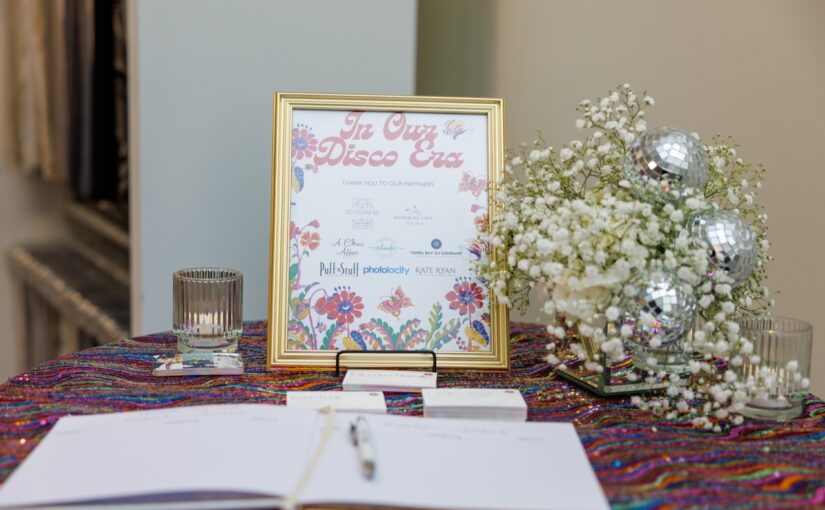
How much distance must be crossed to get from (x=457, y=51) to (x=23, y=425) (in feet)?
4.62

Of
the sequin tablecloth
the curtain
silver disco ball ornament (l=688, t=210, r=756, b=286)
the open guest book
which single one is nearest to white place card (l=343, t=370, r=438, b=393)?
the sequin tablecloth

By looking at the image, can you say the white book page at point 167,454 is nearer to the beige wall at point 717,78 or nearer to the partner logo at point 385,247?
the partner logo at point 385,247

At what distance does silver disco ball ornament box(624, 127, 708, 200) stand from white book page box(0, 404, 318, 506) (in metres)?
0.47

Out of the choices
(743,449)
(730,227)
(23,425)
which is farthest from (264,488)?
(730,227)

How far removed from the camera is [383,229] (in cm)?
113

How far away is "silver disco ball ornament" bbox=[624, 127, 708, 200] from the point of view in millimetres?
999

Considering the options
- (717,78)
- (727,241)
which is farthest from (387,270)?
(717,78)

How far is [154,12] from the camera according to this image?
1490 mm

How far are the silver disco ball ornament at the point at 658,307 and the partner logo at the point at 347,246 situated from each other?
356 mm

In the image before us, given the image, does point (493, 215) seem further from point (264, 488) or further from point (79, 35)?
point (79, 35)

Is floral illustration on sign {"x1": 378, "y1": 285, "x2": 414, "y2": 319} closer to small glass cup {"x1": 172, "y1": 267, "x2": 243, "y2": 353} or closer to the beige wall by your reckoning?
small glass cup {"x1": 172, "y1": 267, "x2": 243, "y2": 353}

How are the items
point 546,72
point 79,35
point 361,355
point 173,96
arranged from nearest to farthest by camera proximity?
point 361,355, point 173,96, point 546,72, point 79,35

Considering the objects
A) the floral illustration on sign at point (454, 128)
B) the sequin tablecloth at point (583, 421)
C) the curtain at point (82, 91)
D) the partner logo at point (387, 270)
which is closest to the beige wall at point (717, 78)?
the sequin tablecloth at point (583, 421)

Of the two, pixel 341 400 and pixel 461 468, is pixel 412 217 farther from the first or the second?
pixel 461 468
